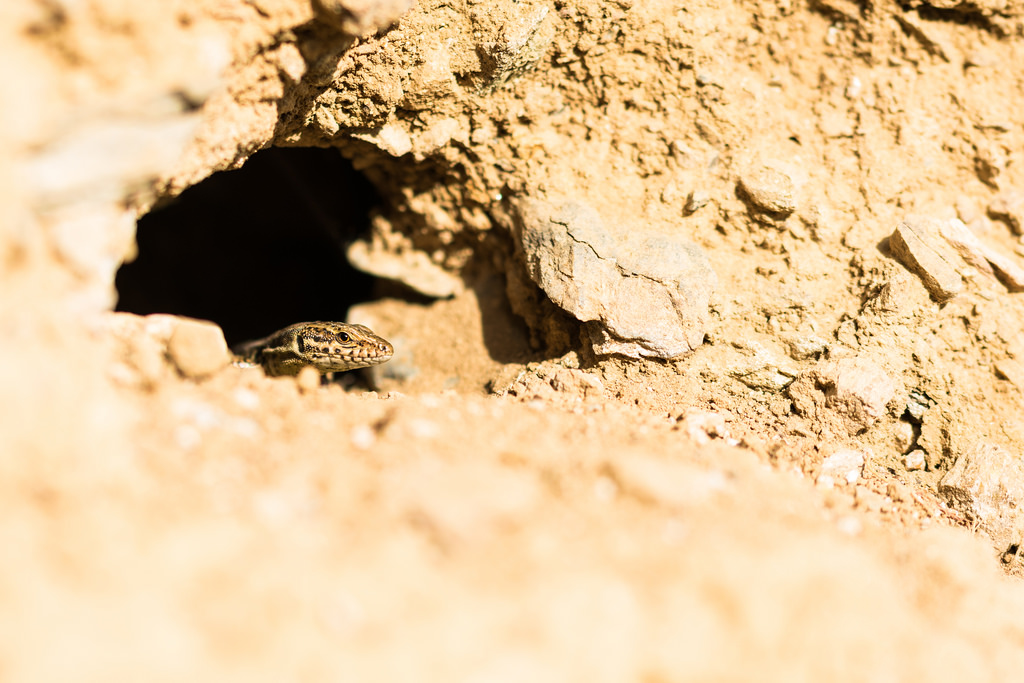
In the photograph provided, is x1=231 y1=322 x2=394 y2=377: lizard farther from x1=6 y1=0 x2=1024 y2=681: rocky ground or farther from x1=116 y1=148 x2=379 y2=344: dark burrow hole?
x1=116 y1=148 x2=379 y2=344: dark burrow hole

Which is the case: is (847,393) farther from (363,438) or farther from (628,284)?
(363,438)

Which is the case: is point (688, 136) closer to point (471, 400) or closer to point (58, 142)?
point (471, 400)

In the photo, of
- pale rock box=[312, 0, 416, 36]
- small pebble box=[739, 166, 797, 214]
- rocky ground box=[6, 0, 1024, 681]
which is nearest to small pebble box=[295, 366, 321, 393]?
rocky ground box=[6, 0, 1024, 681]

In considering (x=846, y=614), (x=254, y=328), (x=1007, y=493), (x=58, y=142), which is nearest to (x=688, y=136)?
(x=1007, y=493)

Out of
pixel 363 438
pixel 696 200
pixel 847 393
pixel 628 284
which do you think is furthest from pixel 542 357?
pixel 363 438

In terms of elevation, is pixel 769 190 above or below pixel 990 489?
above

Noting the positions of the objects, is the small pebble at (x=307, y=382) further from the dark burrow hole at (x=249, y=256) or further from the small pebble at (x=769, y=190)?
the dark burrow hole at (x=249, y=256)

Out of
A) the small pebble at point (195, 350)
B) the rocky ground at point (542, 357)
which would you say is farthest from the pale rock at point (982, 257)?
the small pebble at point (195, 350)
